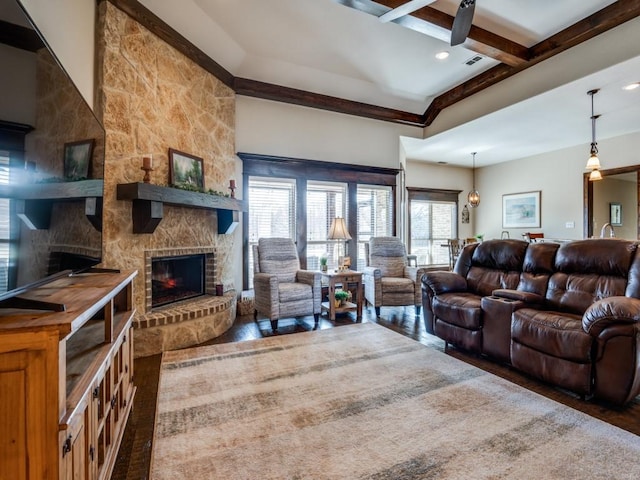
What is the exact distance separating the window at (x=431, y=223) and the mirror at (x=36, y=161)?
7061 millimetres

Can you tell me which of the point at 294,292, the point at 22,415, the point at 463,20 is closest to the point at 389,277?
the point at 294,292

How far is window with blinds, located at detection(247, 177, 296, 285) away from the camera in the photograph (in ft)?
16.2

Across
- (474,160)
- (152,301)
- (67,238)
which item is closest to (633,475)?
(67,238)

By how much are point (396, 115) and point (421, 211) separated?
2973 mm

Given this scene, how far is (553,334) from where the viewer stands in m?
2.37

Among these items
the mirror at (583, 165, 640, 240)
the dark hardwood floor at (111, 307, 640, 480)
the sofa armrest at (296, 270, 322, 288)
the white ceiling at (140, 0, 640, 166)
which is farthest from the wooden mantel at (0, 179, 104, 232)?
the mirror at (583, 165, 640, 240)

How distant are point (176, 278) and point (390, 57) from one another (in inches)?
160

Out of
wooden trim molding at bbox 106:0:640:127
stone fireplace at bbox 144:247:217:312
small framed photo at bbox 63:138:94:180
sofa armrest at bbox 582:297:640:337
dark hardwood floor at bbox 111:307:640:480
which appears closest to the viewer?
small framed photo at bbox 63:138:94:180

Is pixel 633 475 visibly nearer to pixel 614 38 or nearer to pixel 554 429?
pixel 554 429

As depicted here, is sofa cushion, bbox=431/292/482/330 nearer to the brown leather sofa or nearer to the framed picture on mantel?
the brown leather sofa

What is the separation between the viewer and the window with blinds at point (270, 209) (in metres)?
4.95

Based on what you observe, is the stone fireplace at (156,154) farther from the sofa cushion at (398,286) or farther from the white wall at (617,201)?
the white wall at (617,201)

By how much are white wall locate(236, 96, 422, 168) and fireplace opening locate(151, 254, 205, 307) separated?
189 cm

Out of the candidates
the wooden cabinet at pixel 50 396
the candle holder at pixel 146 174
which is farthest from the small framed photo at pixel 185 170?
the wooden cabinet at pixel 50 396
